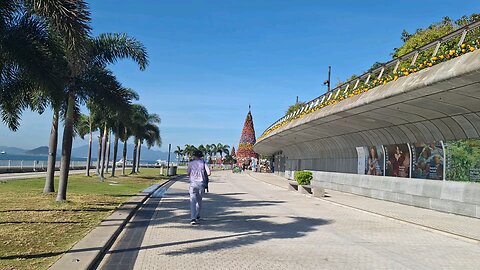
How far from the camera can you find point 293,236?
383 inches

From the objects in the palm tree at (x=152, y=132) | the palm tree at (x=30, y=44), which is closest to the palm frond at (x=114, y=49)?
the palm tree at (x=30, y=44)

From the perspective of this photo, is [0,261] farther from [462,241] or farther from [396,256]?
[462,241]

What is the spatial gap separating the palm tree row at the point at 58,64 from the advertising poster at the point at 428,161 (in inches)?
420

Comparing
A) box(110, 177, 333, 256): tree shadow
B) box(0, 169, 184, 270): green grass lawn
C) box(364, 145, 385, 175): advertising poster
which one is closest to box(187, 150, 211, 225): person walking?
box(110, 177, 333, 256): tree shadow

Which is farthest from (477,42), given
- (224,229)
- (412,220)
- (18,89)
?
(18,89)

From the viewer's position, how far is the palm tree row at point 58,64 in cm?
1009

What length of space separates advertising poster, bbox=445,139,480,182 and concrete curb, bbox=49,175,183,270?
9.63 meters

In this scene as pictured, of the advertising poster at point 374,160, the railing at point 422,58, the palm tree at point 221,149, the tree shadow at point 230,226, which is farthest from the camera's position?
the palm tree at point 221,149

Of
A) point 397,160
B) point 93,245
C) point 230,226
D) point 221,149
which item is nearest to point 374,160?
point 397,160

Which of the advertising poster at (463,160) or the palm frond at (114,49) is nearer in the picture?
the advertising poster at (463,160)

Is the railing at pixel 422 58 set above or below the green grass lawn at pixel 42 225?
above

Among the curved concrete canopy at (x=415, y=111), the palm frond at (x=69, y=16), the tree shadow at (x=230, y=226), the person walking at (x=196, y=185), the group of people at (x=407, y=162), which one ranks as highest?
the palm frond at (x=69, y=16)

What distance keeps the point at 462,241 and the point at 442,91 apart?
424cm

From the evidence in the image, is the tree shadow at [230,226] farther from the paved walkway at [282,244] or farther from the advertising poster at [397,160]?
the advertising poster at [397,160]
